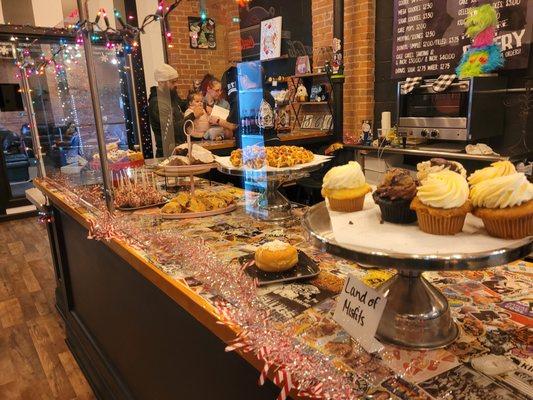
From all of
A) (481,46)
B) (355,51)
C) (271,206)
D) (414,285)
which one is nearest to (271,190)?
(271,206)

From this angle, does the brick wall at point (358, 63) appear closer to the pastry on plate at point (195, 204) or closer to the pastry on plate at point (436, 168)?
the pastry on plate at point (195, 204)

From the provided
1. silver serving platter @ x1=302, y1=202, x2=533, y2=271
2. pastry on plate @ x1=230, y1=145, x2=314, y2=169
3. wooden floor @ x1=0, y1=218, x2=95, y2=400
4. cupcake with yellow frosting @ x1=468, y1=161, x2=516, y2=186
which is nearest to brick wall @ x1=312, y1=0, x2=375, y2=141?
pastry on plate @ x1=230, y1=145, x2=314, y2=169

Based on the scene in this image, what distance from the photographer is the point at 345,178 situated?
1.15 m

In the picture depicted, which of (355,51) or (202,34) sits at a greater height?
(202,34)

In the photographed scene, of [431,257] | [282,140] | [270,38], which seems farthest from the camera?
[270,38]

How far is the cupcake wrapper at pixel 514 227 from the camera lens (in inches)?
A: 33.8

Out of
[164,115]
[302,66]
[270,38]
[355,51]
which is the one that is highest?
[270,38]

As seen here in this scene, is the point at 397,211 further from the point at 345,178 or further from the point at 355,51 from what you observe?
the point at 355,51

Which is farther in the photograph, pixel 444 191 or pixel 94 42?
pixel 94 42

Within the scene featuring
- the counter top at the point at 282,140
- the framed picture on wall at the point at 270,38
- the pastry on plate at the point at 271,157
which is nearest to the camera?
Answer: the pastry on plate at the point at 271,157

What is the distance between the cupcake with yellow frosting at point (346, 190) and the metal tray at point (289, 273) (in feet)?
0.70

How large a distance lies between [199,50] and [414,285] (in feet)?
13.0

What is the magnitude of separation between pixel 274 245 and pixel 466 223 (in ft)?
1.71

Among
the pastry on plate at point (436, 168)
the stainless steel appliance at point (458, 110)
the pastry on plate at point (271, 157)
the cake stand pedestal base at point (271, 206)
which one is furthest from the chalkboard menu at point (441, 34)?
the pastry on plate at point (436, 168)
